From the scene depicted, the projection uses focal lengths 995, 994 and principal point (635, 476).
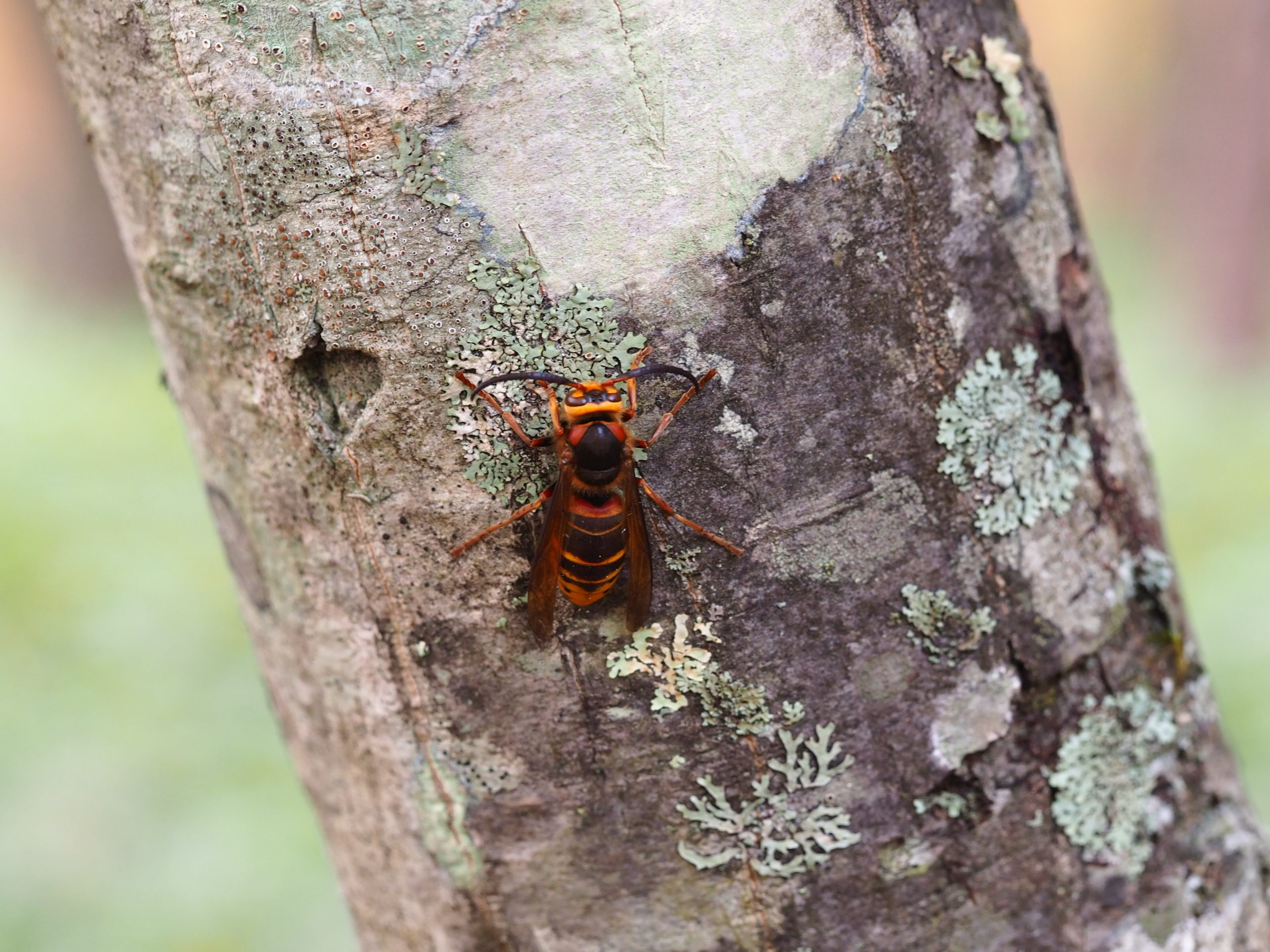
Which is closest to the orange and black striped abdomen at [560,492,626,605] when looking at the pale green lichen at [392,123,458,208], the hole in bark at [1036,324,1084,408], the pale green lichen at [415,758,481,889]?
the pale green lichen at [415,758,481,889]

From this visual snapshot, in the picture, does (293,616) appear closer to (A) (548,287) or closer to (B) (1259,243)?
(A) (548,287)

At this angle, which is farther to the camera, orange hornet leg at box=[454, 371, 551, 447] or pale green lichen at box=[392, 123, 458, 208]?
orange hornet leg at box=[454, 371, 551, 447]

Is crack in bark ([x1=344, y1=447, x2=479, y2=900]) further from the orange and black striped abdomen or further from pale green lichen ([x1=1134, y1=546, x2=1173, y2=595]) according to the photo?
pale green lichen ([x1=1134, y1=546, x2=1173, y2=595])

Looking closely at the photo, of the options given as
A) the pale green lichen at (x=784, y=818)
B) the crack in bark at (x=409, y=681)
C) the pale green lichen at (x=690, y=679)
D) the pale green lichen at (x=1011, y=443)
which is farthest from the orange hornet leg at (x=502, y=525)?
the pale green lichen at (x=1011, y=443)

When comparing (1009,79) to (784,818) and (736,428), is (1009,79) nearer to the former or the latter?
(736,428)

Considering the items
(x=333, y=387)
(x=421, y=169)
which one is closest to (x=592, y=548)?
(x=333, y=387)

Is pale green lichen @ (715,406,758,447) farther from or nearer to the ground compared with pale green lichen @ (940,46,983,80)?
nearer to the ground
